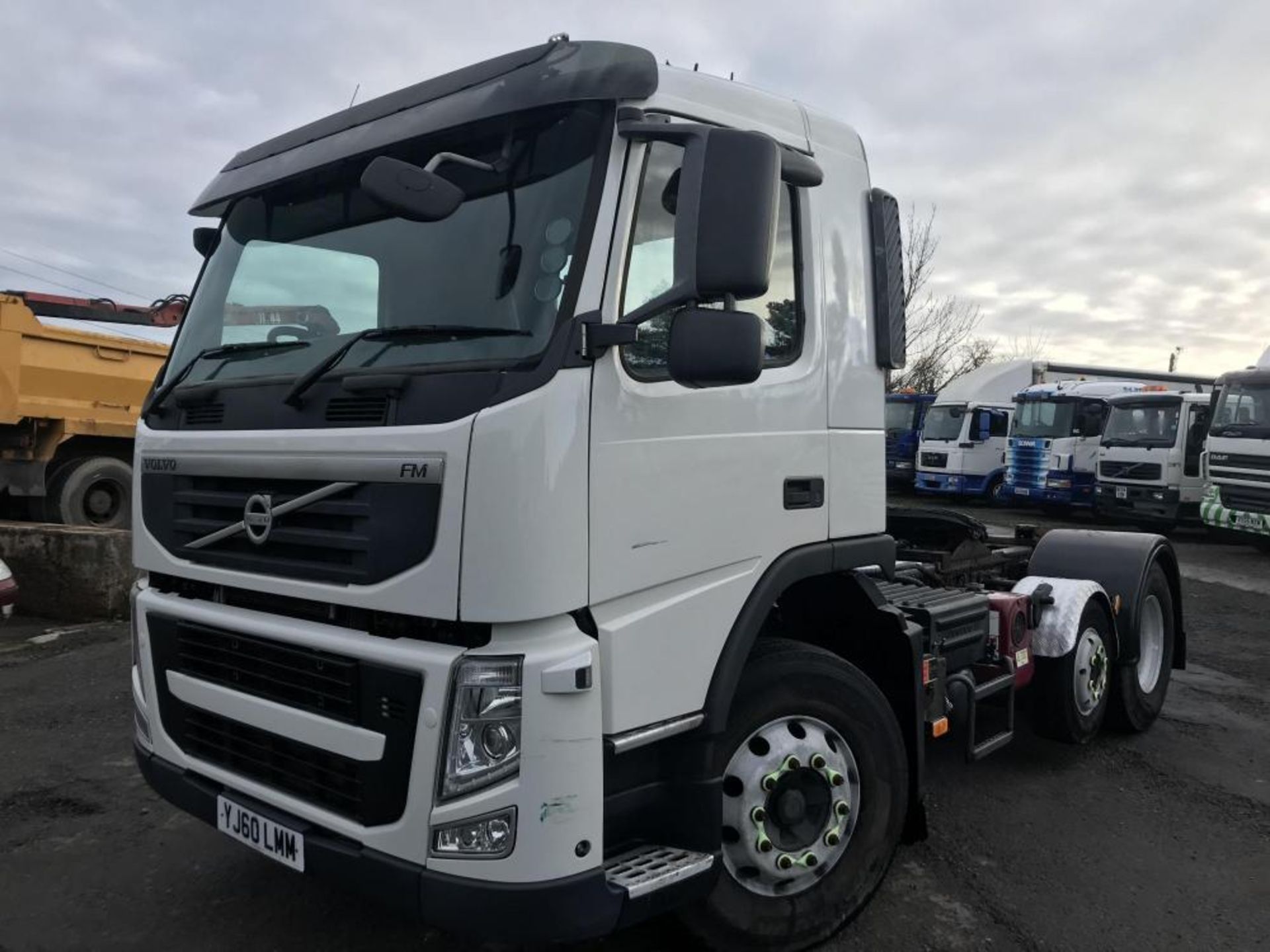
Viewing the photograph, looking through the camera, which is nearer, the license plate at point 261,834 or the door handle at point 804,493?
the license plate at point 261,834

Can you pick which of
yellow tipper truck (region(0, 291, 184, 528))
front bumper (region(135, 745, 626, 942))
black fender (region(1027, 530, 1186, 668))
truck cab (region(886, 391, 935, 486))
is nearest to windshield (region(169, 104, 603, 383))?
front bumper (region(135, 745, 626, 942))

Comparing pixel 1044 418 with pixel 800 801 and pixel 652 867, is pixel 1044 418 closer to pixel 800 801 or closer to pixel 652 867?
pixel 800 801

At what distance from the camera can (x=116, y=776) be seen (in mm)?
4625

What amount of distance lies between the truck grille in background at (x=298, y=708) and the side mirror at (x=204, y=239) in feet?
4.44

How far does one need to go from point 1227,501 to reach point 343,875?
14.5m

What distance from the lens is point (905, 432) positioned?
966 inches

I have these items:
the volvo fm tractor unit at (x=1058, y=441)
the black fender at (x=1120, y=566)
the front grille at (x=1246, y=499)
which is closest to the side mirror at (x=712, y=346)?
the black fender at (x=1120, y=566)

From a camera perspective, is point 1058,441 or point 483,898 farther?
point 1058,441

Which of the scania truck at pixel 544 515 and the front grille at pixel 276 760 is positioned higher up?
the scania truck at pixel 544 515

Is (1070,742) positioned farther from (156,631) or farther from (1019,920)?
(156,631)

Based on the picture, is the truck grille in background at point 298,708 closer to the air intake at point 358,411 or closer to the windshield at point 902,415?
the air intake at point 358,411

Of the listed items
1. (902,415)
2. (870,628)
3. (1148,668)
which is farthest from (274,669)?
(902,415)

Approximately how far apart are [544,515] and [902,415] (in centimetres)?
2375

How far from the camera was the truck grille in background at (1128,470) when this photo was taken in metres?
16.7
